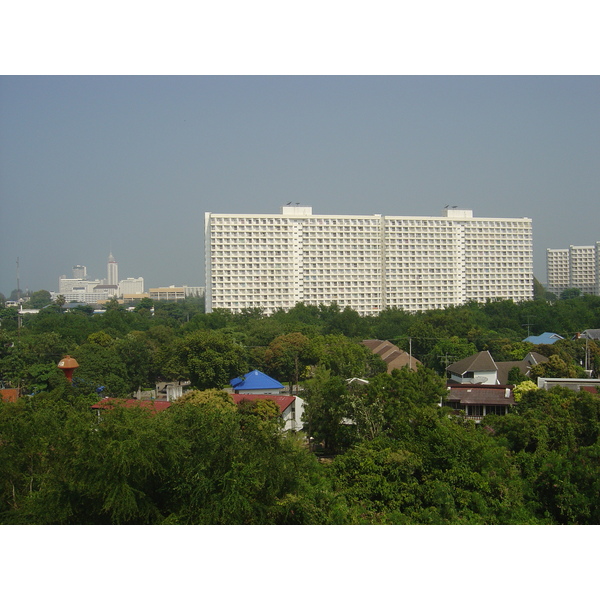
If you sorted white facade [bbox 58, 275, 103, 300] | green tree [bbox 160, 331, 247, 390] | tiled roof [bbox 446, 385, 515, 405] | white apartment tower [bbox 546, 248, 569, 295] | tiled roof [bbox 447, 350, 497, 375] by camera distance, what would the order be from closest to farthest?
tiled roof [bbox 446, 385, 515, 405] < green tree [bbox 160, 331, 247, 390] < tiled roof [bbox 447, 350, 497, 375] < white apartment tower [bbox 546, 248, 569, 295] < white facade [bbox 58, 275, 103, 300]

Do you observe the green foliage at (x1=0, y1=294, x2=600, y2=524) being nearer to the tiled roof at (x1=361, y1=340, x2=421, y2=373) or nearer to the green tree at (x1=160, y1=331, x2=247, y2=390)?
the green tree at (x1=160, y1=331, x2=247, y2=390)

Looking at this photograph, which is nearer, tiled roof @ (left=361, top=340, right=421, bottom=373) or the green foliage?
the green foliage

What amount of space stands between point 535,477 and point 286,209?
1907cm

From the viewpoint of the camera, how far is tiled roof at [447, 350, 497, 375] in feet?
32.4

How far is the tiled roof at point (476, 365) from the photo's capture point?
388 inches

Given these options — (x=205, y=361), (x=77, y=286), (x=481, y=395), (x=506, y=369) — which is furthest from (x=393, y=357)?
(x=77, y=286)

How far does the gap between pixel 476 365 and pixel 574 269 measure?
88.2 feet

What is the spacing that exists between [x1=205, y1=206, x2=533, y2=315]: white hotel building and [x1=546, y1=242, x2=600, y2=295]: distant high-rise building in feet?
29.2

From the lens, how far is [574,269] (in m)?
33.6

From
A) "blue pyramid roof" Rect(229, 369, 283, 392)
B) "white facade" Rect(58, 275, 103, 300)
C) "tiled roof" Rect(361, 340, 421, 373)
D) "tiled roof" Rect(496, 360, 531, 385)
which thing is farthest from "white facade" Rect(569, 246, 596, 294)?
"white facade" Rect(58, 275, 103, 300)

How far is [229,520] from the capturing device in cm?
339

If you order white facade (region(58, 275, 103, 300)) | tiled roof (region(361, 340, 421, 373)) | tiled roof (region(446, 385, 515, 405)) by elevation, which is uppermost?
white facade (region(58, 275, 103, 300))

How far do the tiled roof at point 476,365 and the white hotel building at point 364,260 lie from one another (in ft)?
41.4

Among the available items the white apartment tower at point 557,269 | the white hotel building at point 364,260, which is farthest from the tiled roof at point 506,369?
the white apartment tower at point 557,269
